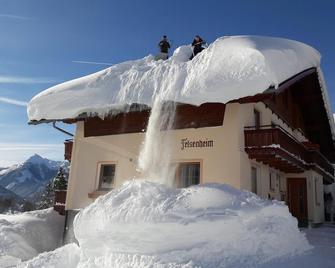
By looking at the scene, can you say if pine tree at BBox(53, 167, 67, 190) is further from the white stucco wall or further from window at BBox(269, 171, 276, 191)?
window at BBox(269, 171, 276, 191)

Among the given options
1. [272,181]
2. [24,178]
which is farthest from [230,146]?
[24,178]

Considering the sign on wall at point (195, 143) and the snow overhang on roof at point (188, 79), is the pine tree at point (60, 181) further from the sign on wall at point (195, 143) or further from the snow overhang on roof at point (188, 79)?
the sign on wall at point (195, 143)

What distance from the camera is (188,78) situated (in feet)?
42.7

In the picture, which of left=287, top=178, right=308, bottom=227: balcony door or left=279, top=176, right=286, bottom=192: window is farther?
left=287, top=178, right=308, bottom=227: balcony door

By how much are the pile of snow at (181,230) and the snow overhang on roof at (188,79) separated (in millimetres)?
4023

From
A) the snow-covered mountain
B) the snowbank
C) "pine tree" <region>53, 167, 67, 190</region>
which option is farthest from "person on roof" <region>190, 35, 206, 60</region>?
the snow-covered mountain

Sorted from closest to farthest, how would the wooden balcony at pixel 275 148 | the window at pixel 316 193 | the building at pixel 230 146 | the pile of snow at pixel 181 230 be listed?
1. the pile of snow at pixel 181 230
2. the wooden balcony at pixel 275 148
3. the building at pixel 230 146
4. the window at pixel 316 193

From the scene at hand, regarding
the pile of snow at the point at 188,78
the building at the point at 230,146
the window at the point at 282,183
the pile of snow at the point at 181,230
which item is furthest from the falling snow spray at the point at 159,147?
the window at the point at 282,183

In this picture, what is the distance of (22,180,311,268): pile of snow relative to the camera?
7.49 metres

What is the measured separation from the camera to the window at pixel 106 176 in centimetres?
1535

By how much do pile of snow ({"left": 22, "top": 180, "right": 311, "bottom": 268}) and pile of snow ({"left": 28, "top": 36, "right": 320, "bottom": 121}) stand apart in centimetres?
400

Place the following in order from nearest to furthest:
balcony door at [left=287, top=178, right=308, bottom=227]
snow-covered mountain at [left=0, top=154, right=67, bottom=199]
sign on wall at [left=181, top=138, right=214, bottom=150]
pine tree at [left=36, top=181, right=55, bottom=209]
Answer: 1. sign on wall at [left=181, top=138, right=214, bottom=150]
2. balcony door at [left=287, top=178, right=308, bottom=227]
3. pine tree at [left=36, top=181, right=55, bottom=209]
4. snow-covered mountain at [left=0, top=154, right=67, bottom=199]

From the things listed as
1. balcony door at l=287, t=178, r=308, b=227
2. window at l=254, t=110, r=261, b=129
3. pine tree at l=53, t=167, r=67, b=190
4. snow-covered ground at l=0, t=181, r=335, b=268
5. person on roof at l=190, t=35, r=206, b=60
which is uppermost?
person on roof at l=190, t=35, r=206, b=60

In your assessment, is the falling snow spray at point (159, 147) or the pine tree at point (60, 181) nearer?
the falling snow spray at point (159, 147)
